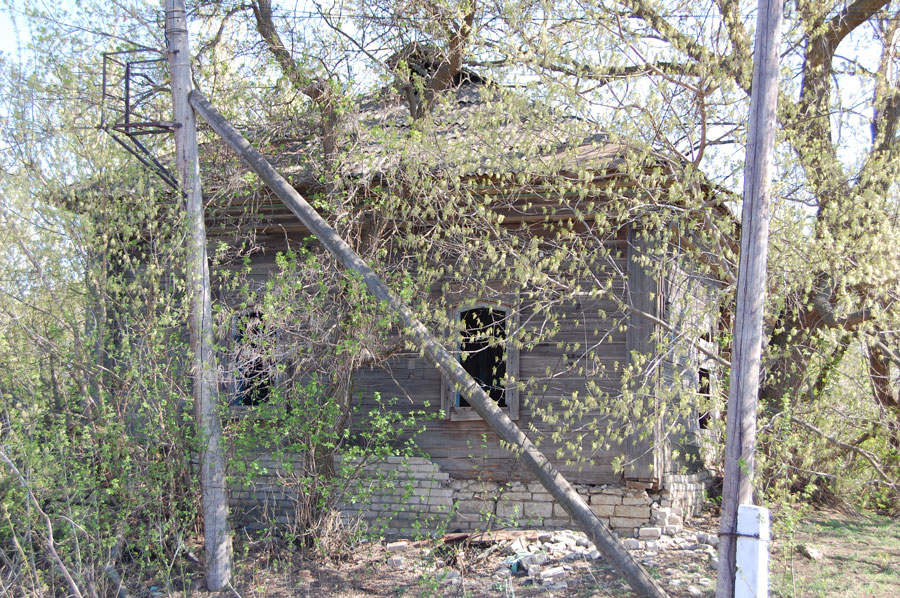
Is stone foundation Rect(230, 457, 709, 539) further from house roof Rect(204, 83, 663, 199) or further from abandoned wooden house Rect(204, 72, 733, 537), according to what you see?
house roof Rect(204, 83, 663, 199)

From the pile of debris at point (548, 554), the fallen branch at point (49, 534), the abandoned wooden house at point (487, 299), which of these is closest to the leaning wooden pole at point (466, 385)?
the abandoned wooden house at point (487, 299)

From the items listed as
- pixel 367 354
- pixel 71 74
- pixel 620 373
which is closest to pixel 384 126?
pixel 367 354

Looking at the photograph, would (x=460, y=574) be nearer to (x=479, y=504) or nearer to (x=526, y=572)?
(x=526, y=572)

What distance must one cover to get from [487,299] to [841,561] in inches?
192

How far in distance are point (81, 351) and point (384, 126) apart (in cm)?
441

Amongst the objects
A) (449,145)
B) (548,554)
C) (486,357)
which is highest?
(449,145)

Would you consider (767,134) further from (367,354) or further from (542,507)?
(542,507)

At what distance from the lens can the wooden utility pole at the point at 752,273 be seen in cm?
484

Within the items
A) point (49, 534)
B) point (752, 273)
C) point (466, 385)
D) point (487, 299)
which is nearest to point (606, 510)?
point (487, 299)

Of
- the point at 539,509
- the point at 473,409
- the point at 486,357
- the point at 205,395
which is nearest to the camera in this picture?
the point at 205,395

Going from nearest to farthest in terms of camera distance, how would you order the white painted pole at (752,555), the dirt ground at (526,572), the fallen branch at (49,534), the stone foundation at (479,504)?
the white painted pole at (752,555) → the fallen branch at (49,534) → the dirt ground at (526,572) → the stone foundation at (479,504)

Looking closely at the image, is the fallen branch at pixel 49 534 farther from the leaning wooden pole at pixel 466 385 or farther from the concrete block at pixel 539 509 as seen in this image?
the concrete block at pixel 539 509

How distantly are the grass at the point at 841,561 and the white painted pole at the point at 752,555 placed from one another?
1974 millimetres

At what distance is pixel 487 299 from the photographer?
9.22 m
